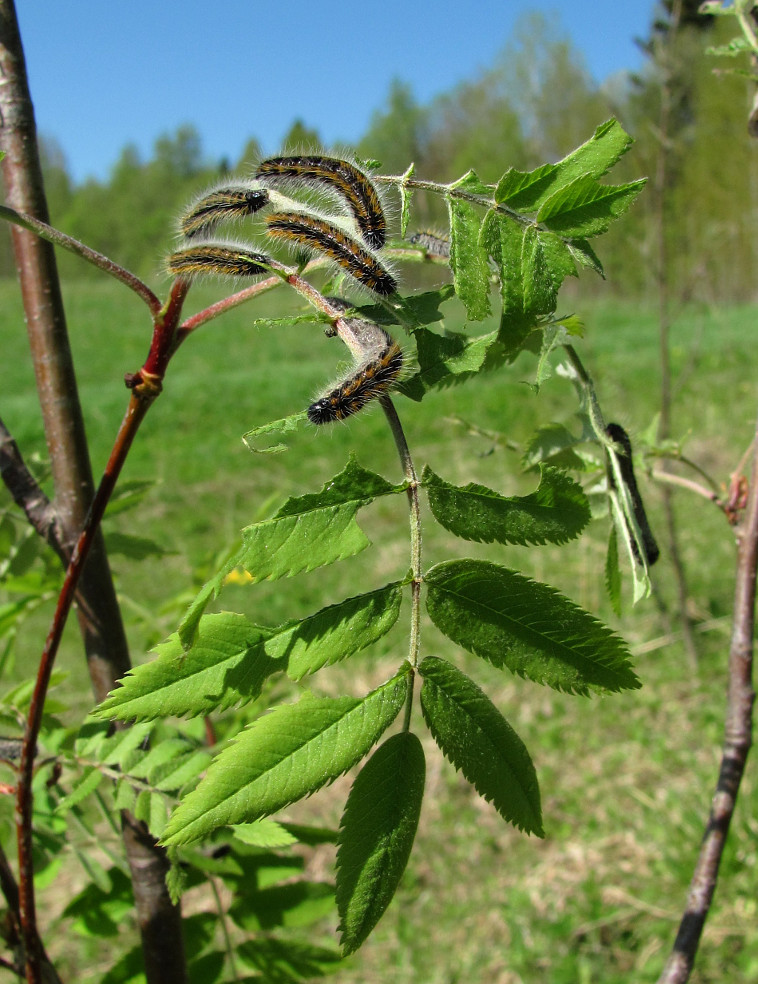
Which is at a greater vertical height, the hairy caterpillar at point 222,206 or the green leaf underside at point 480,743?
the hairy caterpillar at point 222,206

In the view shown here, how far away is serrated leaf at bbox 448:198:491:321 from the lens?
74 centimetres

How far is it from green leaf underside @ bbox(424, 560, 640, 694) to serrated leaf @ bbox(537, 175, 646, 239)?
330mm

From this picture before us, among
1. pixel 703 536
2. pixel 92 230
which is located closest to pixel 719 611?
pixel 703 536

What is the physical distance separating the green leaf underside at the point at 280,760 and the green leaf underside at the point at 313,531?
0.12 m

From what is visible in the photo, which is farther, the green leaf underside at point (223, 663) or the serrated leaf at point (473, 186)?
the serrated leaf at point (473, 186)

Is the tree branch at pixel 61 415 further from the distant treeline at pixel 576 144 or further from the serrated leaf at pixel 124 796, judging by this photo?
the distant treeline at pixel 576 144

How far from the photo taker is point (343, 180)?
2.65ft

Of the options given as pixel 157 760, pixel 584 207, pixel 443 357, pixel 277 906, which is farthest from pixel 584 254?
pixel 277 906

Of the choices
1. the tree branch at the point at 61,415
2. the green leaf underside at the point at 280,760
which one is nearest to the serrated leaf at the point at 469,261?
the green leaf underside at the point at 280,760

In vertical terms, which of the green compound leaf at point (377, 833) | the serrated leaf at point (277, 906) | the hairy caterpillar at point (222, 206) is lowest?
the serrated leaf at point (277, 906)

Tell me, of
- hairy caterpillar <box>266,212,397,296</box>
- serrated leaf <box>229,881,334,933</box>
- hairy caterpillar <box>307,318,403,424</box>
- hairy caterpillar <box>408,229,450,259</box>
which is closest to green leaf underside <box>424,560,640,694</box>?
hairy caterpillar <box>307,318,403,424</box>

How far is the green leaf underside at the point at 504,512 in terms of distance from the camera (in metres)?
0.75

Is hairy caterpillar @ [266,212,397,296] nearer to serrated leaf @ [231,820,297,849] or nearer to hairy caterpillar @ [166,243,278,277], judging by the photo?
hairy caterpillar @ [166,243,278,277]

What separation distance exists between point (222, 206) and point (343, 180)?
0.41ft
